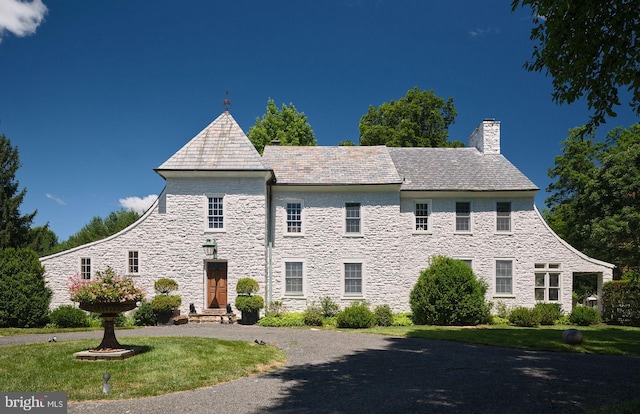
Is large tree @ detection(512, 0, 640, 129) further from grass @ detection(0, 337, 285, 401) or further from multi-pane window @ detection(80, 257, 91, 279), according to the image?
multi-pane window @ detection(80, 257, 91, 279)

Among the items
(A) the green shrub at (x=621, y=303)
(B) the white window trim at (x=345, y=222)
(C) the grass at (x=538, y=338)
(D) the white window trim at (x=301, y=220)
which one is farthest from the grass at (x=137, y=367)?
(A) the green shrub at (x=621, y=303)

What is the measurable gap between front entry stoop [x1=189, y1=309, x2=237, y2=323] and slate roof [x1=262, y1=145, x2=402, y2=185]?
6.85 metres

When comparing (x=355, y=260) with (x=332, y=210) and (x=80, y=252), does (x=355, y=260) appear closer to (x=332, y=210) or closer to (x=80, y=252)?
(x=332, y=210)

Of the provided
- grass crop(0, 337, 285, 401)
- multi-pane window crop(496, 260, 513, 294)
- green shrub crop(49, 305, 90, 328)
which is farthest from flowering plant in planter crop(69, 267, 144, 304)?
multi-pane window crop(496, 260, 513, 294)

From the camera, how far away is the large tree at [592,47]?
26.4ft

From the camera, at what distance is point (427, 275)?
20.4 metres

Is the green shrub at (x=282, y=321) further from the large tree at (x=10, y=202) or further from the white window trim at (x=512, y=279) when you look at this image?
the large tree at (x=10, y=202)

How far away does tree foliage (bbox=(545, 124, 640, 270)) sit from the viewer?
23.3 m

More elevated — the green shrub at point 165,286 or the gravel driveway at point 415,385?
the green shrub at point 165,286

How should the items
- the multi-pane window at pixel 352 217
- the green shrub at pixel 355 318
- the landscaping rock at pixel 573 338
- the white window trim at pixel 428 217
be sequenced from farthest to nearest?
1. the white window trim at pixel 428 217
2. the multi-pane window at pixel 352 217
3. the green shrub at pixel 355 318
4. the landscaping rock at pixel 573 338

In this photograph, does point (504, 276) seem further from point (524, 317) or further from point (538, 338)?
point (538, 338)

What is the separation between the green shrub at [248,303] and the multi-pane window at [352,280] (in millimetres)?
4413

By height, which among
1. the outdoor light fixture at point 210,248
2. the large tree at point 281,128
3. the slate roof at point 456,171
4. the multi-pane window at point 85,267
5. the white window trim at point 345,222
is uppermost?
the large tree at point 281,128

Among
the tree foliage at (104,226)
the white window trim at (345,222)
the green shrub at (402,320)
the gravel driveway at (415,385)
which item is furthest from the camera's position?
the tree foliage at (104,226)
